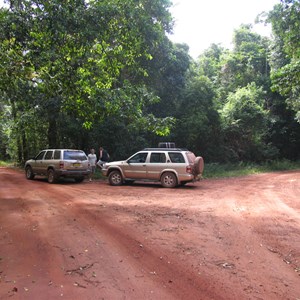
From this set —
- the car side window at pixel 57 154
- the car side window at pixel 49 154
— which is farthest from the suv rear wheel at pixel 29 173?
the car side window at pixel 57 154

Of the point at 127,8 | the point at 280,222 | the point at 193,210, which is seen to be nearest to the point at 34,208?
the point at 193,210

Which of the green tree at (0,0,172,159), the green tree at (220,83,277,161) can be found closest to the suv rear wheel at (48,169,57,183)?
the green tree at (0,0,172,159)

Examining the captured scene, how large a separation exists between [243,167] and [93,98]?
17.6 m

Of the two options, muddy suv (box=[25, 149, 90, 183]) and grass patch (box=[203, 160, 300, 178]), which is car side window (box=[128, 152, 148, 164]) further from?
grass patch (box=[203, 160, 300, 178])

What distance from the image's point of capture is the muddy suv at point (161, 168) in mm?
14227

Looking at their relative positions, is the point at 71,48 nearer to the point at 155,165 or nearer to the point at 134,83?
the point at 155,165

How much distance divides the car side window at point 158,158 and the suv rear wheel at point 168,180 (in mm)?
610

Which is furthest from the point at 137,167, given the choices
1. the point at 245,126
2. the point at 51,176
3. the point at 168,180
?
the point at 245,126

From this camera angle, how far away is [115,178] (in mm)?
15648

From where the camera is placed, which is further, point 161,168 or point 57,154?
point 57,154

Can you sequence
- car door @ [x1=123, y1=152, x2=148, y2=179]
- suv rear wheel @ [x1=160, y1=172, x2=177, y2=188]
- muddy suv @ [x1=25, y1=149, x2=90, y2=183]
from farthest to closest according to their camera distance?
muddy suv @ [x1=25, y1=149, x2=90, y2=183] → car door @ [x1=123, y1=152, x2=148, y2=179] → suv rear wheel @ [x1=160, y1=172, x2=177, y2=188]

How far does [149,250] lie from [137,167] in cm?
950

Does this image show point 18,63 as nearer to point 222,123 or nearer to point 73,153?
point 73,153

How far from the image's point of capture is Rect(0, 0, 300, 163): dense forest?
9.98 metres
